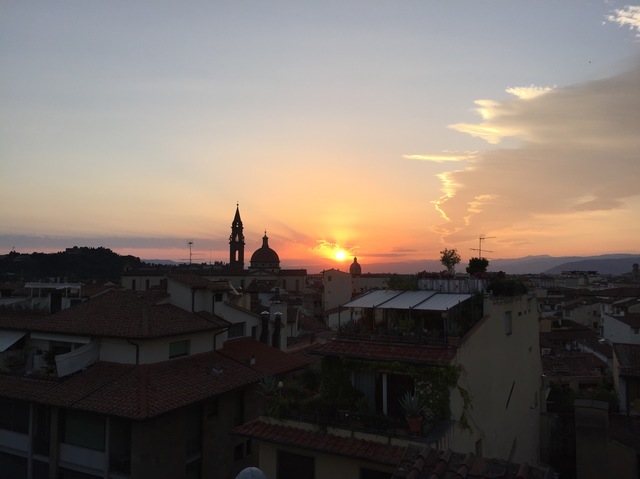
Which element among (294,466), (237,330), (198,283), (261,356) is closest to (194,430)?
(261,356)

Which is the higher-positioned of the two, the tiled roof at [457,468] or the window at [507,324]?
the window at [507,324]

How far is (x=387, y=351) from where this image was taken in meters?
13.4

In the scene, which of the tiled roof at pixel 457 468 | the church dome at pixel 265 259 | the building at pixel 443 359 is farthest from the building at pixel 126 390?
the church dome at pixel 265 259

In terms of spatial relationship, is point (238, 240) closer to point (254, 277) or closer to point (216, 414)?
point (254, 277)

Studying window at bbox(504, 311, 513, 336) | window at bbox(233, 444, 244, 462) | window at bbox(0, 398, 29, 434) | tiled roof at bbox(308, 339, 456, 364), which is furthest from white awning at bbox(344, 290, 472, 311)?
window at bbox(0, 398, 29, 434)

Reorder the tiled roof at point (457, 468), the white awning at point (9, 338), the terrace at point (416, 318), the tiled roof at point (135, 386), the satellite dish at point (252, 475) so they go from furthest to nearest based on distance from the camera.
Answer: the white awning at point (9, 338) → the tiled roof at point (135, 386) → the terrace at point (416, 318) → the tiled roof at point (457, 468) → the satellite dish at point (252, 475)

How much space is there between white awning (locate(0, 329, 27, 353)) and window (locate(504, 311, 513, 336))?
872 inches

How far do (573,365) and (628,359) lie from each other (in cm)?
1230

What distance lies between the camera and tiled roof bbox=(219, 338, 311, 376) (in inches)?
973

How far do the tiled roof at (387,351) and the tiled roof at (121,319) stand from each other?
9.16m

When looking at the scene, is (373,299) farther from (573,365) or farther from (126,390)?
(573,365)

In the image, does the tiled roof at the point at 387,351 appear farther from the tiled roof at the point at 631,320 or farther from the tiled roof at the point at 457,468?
the tiled roof at the point at 631,320

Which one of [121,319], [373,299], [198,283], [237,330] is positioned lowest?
[237,330]

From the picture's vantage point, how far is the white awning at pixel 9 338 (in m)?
23.0
